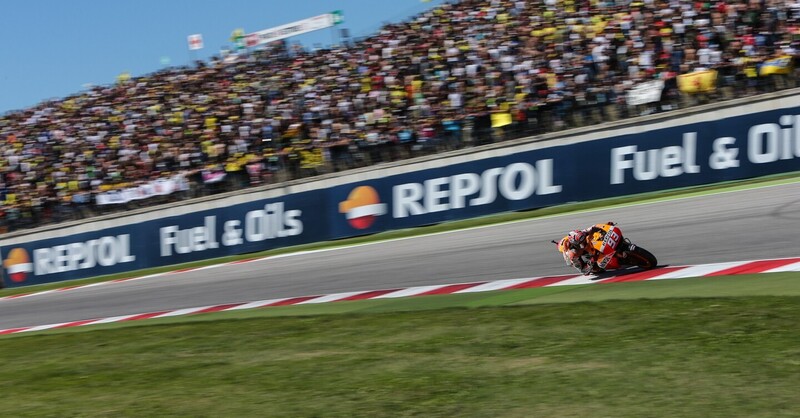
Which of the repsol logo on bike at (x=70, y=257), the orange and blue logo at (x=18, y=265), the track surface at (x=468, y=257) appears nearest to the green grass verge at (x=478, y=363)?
the track surface at (x=468, y=257)

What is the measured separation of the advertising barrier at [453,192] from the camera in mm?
16266

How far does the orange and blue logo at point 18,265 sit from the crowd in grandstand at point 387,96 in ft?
3.09

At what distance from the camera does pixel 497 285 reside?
36.1ft

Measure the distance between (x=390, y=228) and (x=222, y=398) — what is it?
13.6 meters

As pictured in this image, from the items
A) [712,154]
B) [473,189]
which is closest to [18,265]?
[473,189]

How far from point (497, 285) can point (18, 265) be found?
19993 mm

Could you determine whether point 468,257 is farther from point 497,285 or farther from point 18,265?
point 18,265

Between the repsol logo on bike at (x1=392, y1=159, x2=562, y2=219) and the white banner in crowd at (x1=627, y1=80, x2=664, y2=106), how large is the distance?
6.95ft

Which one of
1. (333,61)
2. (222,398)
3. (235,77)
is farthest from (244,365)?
(235,77)

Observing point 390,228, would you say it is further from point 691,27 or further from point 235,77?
point 235,77

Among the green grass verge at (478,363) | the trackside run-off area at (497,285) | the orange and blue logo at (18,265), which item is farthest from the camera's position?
the orange and blue logo at (18,265)

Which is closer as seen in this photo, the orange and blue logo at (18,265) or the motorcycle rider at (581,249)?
the motorcycle rider at (581,249)

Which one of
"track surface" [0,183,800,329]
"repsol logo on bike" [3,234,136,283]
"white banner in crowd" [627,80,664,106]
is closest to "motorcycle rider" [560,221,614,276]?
"track surface" [0,183,800,329]

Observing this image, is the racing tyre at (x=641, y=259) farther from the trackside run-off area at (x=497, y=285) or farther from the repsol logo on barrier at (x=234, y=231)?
the repsol logo on barrier at (x=234, y=231)
